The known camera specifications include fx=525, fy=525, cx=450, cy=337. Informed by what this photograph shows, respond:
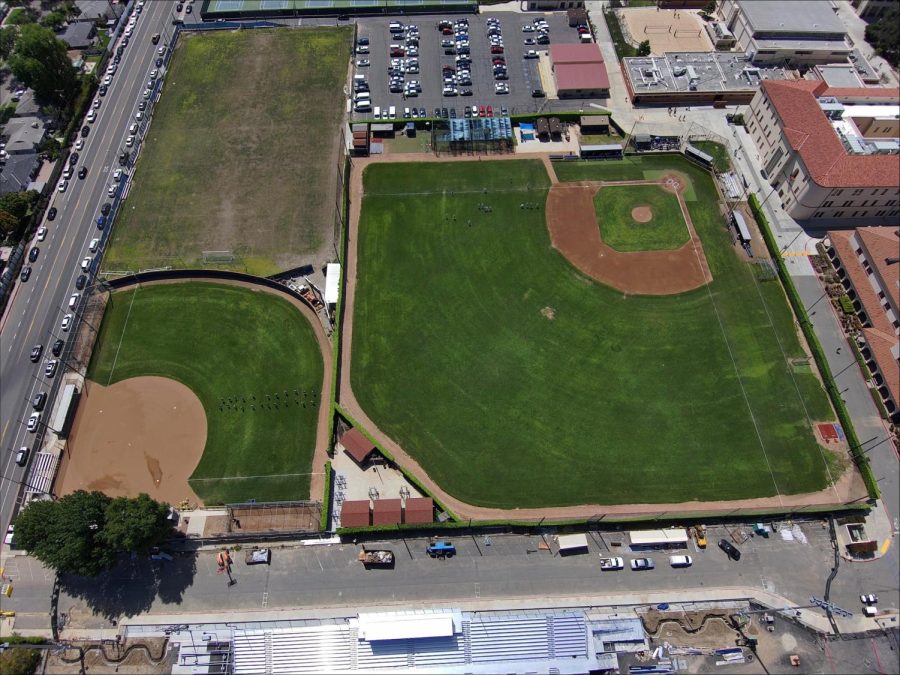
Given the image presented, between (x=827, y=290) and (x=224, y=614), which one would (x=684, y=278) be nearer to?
(x=827, y=290)

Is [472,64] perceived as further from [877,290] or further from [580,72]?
[877,290]

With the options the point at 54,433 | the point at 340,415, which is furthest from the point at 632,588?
the point at 54,433

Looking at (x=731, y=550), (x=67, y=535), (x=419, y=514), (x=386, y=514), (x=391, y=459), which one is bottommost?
(x=731, y=550)

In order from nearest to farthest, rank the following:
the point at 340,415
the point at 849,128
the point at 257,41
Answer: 1. the point at 340,415
2. the point at 849,128
3. the point at 257,41

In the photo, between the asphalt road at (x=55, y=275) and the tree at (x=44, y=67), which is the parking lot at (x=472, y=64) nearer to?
the asphalt road at (x=55, y=275)

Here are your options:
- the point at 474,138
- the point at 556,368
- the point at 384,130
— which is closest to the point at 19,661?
the point at 556,368
